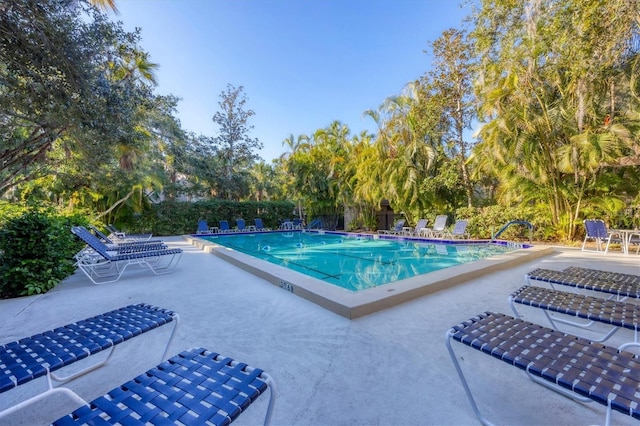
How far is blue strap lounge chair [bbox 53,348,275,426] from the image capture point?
1265 mm

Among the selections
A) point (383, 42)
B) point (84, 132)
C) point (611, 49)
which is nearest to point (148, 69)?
A: point (84, 132)

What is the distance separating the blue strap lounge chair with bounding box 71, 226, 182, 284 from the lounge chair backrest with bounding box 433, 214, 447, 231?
10265 mm

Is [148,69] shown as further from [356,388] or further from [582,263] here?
[582,263]

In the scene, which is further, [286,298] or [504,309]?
[286,298]

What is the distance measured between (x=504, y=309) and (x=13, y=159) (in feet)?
34.3

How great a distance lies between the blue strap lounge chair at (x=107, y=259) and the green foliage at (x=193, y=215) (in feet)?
28.7

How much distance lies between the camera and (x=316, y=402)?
2023 millimetres

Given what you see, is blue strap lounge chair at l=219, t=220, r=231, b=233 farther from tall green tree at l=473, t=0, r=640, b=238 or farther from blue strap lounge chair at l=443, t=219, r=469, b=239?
tall green tree at l=473, t=0, r=640, b=238

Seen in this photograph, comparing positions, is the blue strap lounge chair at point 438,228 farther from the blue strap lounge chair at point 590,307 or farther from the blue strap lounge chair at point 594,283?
the blue strap lounge chair at point 590,307

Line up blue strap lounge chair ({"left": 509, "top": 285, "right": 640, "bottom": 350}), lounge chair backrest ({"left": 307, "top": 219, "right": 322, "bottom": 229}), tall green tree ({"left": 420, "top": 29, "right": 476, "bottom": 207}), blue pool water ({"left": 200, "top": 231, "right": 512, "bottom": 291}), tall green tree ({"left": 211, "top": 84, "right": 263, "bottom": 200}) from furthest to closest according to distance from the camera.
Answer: tall green tree ({"left": 211, "top": 84, "right": 263, "bottom": 200}) < lounge chair backrest ({"left": 307, "top": 219, "right": 322, "bottom": 229}) < tall green tree ({"left": 420, "top": 29, "right": 476, "bottom": 207}) < blue pool water ({"left": 200, "top": 231, "right": 512, "bottom": 291}) < blue strap lounge chair ({"left": 509, "top": 285, "right": 640, "bottom": 350})

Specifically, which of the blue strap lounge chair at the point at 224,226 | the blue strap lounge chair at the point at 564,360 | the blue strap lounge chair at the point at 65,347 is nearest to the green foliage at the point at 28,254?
the blue strap lounge chair at the point at 65,347

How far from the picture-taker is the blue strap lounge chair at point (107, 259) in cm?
529

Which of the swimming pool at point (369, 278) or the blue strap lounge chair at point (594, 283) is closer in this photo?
the blue strap lounge chair at point (594, 283)

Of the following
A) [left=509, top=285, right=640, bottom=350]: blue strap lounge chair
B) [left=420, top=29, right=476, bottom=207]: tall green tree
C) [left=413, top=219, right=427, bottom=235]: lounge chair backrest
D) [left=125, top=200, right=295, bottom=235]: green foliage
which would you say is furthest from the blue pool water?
[left=125, top=200, right=295, bottom=235]: green foliage
